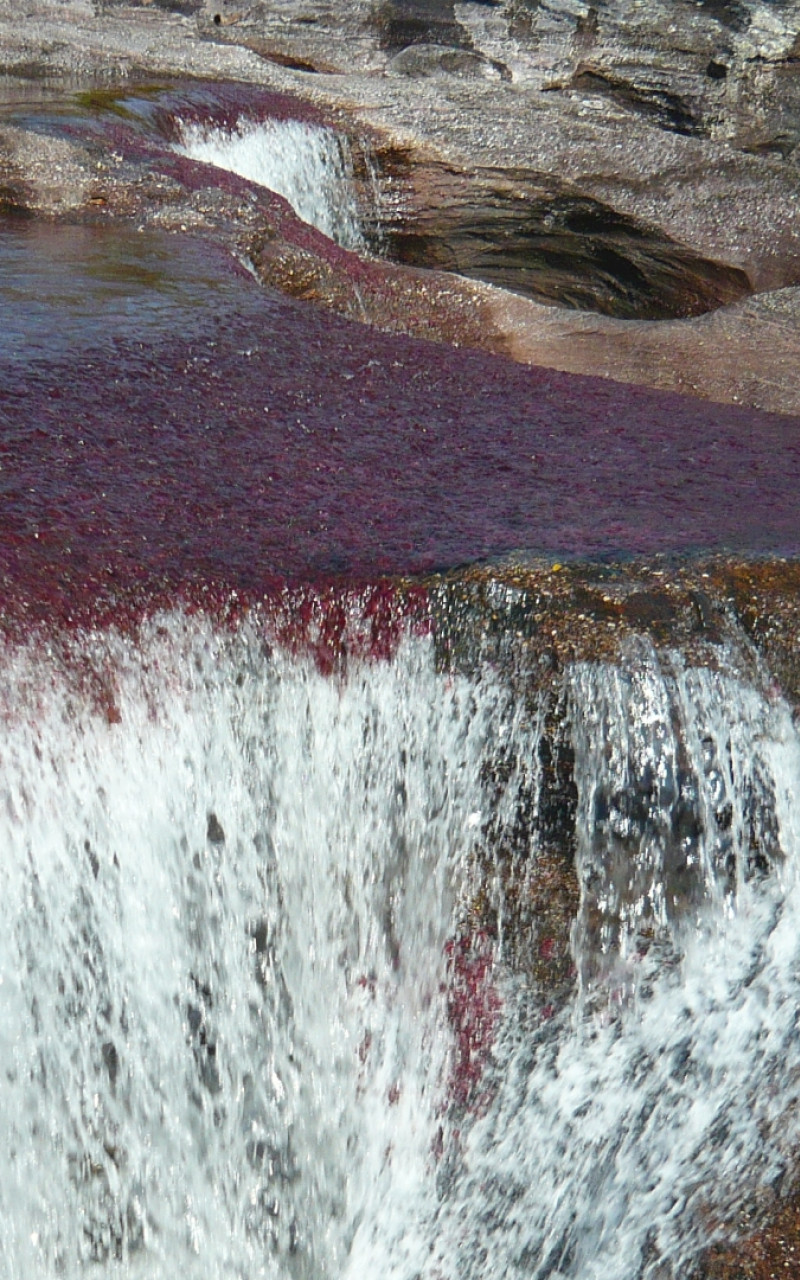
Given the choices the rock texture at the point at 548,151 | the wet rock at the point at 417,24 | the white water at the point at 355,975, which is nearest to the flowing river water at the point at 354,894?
the white water at the point at 355,975

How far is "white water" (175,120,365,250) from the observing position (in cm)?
592

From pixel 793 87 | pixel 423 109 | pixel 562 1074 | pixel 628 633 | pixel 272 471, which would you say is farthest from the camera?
pixel 793 87

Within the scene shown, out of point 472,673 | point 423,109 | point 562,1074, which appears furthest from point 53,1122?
point 423,109

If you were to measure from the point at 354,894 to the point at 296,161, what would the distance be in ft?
15.0

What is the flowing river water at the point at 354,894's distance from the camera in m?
2.26

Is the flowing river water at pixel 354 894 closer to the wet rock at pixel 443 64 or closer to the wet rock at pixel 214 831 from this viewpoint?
the wet rock at pixel 214 831

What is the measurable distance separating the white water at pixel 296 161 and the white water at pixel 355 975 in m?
4.29

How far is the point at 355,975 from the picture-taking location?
2.55 m

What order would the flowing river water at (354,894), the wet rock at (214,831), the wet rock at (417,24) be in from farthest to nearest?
the wet rock at (417,24) → the wet rock at (214,831) → the flowing river water at (354,894)

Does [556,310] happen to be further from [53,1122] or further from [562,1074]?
[53,1122]

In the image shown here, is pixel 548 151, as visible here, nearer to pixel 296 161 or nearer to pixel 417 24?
pixel 296 161

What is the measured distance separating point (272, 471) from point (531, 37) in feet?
22.4

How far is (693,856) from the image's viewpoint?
2303 mm

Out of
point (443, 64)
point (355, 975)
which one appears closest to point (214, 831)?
point (355, 975)
